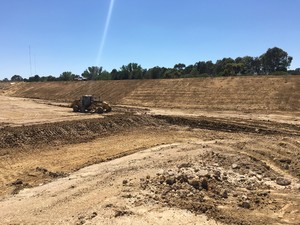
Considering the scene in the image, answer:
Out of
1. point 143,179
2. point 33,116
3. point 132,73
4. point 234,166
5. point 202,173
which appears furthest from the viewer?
point 132,73

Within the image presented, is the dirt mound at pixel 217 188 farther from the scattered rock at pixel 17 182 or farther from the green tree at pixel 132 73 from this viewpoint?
the green tree at pixel 132 73

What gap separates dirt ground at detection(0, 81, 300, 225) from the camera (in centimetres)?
797

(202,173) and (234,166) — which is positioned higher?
(202,173)

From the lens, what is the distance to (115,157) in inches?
575

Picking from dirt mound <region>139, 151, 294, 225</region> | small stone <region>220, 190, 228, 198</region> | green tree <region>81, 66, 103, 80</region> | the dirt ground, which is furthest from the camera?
green tree <region>81, 66, 103, 80</region>

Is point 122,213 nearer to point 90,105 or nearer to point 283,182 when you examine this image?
point 283,182

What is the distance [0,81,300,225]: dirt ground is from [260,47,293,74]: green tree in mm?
58918

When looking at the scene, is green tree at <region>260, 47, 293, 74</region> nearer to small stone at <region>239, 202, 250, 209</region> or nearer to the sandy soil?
the sandy soil

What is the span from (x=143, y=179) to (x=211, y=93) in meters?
31.0

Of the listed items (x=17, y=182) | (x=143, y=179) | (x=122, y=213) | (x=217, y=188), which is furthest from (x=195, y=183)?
(x=17, y=182)

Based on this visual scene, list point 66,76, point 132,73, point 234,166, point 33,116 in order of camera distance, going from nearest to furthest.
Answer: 1. point 234,166
2. point 33,116
3. point 132,73
4. point 66,76

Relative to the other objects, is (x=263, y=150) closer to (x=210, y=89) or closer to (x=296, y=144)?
(x=296, y=144)

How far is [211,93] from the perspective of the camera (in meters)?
39.9

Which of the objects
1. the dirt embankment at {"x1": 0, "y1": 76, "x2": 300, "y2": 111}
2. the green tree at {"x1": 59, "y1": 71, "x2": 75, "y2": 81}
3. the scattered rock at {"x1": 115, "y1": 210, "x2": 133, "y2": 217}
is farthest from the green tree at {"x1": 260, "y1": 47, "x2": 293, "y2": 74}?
the scattered rock at {"x1": 115, "y1": 210, "x2": 133, "y2": 217}
